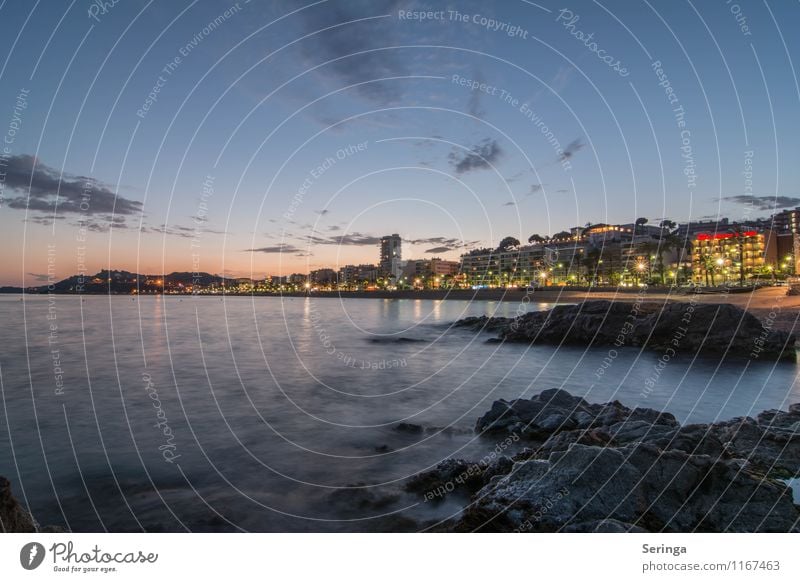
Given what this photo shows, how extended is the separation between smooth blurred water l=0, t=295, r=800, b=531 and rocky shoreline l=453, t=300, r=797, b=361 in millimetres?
1556

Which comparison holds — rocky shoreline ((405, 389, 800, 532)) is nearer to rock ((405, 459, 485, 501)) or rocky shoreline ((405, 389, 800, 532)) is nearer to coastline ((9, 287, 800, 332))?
rock ((405, 459, 485, 501))

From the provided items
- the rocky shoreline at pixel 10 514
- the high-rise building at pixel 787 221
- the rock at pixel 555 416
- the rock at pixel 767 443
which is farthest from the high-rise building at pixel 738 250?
the rocky shoreline at pixel 10 514

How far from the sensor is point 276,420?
43.2 feet

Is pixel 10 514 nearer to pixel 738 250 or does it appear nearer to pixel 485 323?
pixel 485 323

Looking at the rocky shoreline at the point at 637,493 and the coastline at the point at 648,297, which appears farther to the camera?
the coastline at the point at 648,297

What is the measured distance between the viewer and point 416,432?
11.3 meters

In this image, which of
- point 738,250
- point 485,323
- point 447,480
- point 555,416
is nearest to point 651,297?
point 485,323
